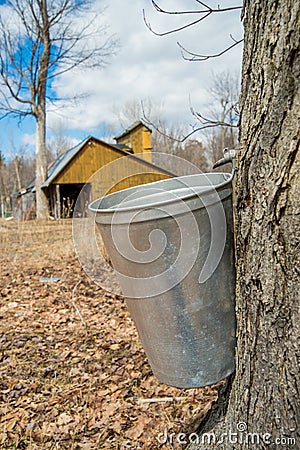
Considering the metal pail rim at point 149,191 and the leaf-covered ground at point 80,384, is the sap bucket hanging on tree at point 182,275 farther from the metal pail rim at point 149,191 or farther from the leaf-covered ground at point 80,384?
the leaf-covered ground at point 80,384

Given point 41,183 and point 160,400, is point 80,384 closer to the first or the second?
point 160,400

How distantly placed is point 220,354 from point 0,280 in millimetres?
4415

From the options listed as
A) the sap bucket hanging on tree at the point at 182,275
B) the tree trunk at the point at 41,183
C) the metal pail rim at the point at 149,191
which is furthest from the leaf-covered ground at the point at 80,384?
the tree trunk at the point at 41,183

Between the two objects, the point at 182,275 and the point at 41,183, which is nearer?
the point at 182,275

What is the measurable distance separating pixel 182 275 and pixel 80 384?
152 centimetres

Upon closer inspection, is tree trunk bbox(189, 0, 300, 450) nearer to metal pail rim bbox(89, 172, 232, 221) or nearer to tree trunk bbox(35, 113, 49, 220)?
metal pail rim bbox(89, 172, 232, 221)

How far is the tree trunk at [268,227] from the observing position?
98 centimetres

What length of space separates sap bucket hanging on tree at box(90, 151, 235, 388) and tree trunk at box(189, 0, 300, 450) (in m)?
0.08

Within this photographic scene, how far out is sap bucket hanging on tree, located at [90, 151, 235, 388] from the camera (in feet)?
3.85

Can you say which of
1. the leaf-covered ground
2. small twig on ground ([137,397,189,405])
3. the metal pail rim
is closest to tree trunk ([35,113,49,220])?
the leaf-covered ground

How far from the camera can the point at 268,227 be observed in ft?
3.53

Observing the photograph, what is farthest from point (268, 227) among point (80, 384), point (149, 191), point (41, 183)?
point (41, 183)

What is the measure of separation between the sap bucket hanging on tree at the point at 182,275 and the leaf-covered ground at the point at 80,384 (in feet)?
2.12

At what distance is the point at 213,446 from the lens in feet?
4.61
